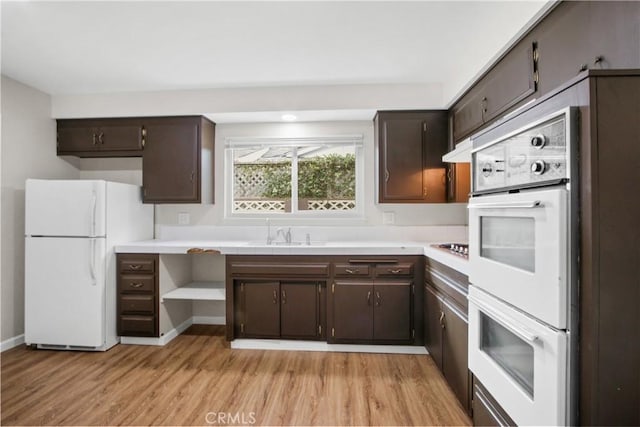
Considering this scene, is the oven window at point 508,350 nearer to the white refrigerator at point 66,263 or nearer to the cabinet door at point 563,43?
the cabinet door at point 563,43

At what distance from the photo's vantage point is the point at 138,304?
284 centimetres

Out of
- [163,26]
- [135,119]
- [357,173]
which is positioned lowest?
[357,173]

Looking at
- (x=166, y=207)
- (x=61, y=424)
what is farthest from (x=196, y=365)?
(x=166, y=207)

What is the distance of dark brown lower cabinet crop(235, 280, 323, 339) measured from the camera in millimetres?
2736

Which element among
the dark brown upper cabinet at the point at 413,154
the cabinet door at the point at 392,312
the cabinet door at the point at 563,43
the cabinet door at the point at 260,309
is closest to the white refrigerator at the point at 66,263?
the cabinet door at the point at 260,309

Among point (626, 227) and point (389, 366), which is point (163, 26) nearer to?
→ point (626, 227)

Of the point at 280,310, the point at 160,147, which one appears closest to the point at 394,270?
the point at 280,310

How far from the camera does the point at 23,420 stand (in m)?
1.82

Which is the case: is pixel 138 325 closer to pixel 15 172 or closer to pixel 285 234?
pixel 285 234

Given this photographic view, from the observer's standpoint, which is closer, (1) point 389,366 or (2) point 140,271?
(1) point 389,366

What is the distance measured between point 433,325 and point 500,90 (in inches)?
68.0

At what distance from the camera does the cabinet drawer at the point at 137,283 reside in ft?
9.30

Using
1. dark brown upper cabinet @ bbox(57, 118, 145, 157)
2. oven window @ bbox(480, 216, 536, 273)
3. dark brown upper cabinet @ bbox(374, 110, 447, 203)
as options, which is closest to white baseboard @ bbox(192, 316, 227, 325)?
dark brown upper cabinet @ bbox(57, 118, 145, 157)

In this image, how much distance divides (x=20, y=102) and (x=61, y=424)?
278 cm
